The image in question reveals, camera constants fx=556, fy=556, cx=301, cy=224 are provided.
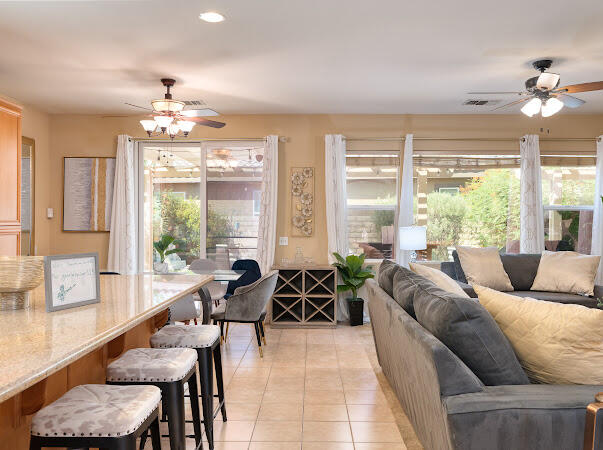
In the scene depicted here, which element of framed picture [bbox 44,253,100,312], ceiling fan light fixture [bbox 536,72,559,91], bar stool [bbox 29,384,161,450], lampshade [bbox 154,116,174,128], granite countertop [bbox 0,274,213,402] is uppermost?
ceiling fan light fixture [bbox 536,72,559,91]

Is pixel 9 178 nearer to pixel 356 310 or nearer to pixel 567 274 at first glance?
pixel 356 310

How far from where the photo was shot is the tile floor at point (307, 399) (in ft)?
10.4

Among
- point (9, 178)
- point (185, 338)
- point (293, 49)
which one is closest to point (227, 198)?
point (9, 178)

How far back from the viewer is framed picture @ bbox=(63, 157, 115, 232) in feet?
23.0

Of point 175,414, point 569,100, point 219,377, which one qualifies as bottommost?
point 219,377

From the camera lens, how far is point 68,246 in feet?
23.3

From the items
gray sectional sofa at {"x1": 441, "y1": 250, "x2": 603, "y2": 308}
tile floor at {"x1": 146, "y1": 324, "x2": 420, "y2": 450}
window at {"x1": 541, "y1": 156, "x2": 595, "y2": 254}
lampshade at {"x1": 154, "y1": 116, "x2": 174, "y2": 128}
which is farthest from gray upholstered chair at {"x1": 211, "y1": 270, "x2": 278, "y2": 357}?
window at {"x1": 541, "y1": 156, "x2": 595, "y2": 254}

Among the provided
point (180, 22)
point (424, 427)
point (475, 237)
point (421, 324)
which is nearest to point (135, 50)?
point (180, 22)

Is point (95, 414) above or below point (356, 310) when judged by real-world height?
above

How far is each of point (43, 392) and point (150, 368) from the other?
41 cm

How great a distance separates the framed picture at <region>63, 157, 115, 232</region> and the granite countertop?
4315mm

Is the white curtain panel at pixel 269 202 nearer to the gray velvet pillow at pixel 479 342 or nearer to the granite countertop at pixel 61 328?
the granite countertop at pixel 61 328

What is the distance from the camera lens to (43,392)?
2.08 metres

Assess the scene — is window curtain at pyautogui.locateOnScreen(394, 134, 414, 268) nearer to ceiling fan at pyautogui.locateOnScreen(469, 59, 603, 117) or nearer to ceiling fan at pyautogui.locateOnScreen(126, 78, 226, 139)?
ceiling fan at pyautogui.locateOnScreen(469, 59, 603, 117)
